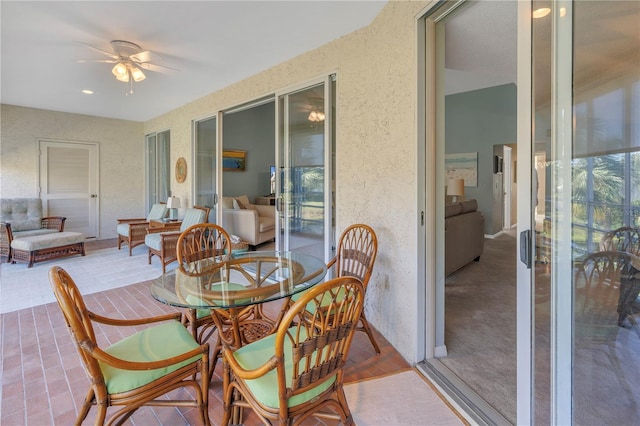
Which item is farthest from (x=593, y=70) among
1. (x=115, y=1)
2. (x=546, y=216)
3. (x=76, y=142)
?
(x=76, y=142)

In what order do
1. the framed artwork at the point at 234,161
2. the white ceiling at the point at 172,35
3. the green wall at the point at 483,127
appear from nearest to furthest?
1. the white ceiling at the point at 172,35
2. the green wall at the point at 483,127
3. the framed artwork at the point at 234,161

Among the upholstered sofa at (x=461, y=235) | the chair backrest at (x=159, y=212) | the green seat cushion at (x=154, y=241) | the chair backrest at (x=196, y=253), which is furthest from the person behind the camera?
the chair backrest at (x=159, y=212)

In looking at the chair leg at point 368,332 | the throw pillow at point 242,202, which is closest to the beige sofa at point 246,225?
the throw pillow at point 242,202

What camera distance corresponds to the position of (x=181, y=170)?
573 cm

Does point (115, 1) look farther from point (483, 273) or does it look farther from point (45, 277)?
point (483, 273)

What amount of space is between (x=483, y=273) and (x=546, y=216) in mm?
3234

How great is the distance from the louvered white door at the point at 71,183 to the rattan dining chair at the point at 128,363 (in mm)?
6313

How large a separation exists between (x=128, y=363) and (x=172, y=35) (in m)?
2.92

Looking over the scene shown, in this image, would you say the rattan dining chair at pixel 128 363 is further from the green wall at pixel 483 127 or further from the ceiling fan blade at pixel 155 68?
the green wall at pixel 483 127

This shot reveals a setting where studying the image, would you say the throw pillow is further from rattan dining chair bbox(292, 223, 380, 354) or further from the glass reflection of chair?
the glass reflection of chair

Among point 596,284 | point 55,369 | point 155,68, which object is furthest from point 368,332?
point 155,68

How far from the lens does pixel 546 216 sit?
47.4 inches

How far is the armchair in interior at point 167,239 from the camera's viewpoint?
4168mm

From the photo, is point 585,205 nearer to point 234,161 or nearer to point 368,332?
point 368,332
